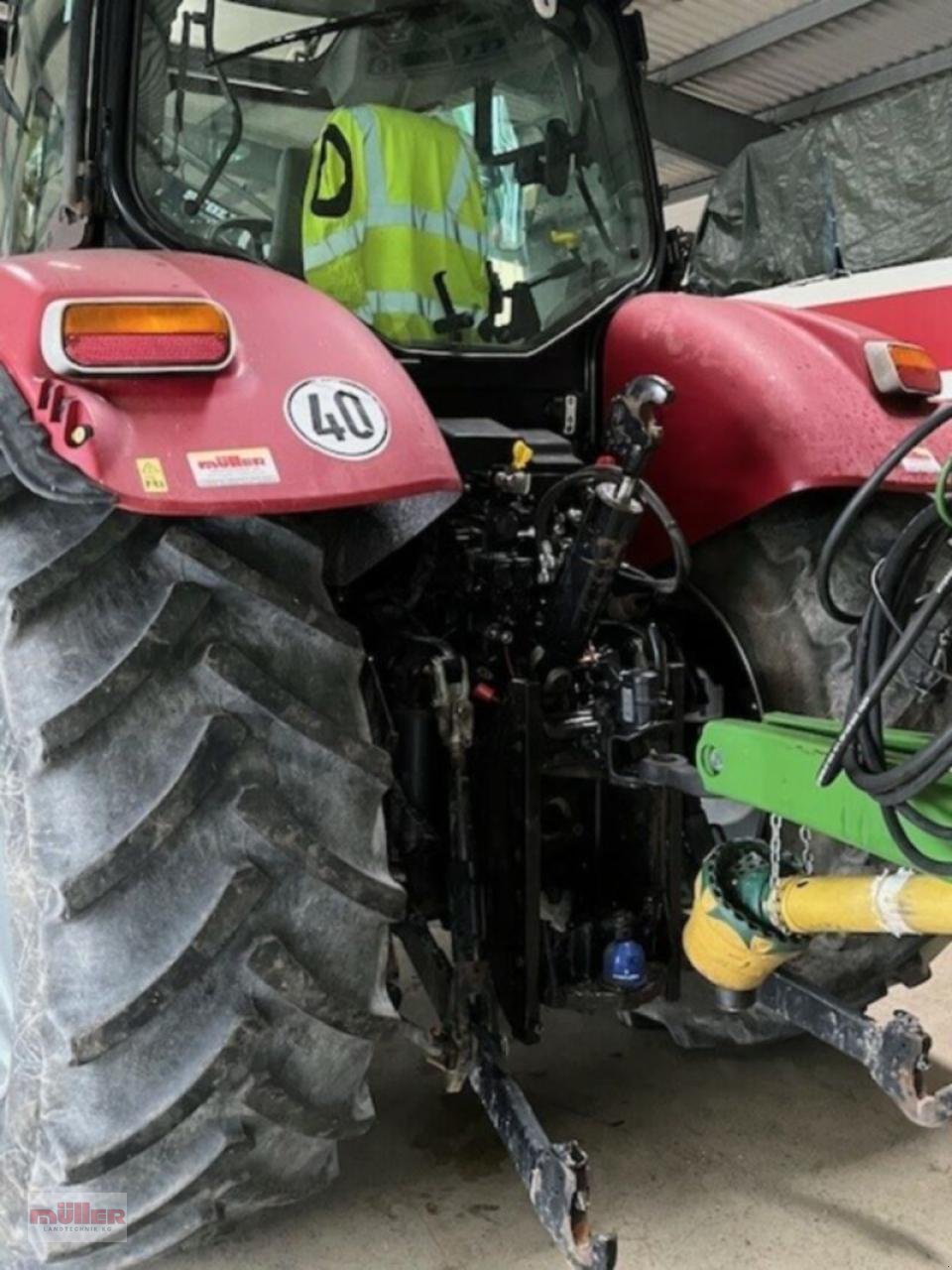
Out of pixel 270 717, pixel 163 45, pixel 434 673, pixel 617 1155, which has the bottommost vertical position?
pixel 617 1155

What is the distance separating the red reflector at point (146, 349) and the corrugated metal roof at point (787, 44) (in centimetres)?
622

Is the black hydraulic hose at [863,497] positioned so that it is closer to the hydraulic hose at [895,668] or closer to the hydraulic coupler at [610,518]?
the hydraulic hose at [895,668]

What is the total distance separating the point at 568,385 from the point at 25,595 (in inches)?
45.3

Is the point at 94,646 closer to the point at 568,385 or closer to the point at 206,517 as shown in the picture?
the point at 206,517

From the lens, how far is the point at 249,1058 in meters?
1.58

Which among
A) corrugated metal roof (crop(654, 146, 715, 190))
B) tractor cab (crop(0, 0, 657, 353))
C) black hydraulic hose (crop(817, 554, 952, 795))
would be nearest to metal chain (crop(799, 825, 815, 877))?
black hydraulic hose (crop(817, 554, 952, 795))

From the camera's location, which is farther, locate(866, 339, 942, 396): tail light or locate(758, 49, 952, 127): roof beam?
locate(758, 49, 952, 127): roof beam

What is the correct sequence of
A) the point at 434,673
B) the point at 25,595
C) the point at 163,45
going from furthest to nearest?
the point at 163,45 < the point at 434,673 < the point at 25,595

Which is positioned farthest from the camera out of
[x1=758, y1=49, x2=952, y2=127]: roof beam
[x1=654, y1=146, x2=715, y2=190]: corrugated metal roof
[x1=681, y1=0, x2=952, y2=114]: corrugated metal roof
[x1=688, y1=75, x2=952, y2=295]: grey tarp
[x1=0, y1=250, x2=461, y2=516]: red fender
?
[x1=654, y1=146, x2=715, y2=190]: corrugated metal roof

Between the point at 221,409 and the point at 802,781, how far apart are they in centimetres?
80

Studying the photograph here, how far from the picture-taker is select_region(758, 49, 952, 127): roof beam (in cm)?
717

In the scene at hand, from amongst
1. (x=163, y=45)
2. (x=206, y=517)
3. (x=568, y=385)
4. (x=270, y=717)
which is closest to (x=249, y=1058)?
(x=270, y=717)

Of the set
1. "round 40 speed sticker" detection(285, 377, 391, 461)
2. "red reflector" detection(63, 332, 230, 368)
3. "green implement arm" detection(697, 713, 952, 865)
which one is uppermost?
"red reflector" detection(63, 332, 230, 368)

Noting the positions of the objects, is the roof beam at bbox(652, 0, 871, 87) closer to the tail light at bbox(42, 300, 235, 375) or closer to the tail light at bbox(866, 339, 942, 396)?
the tail light at bbox(866, 339, 942, 396)
